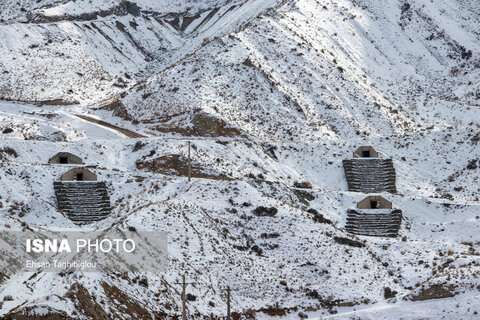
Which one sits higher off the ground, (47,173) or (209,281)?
(47,173)

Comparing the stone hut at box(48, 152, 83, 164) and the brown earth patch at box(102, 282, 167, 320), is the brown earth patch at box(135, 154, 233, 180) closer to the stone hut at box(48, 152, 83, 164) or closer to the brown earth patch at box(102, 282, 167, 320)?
the stone hut at box(48, 152, 83, 164)

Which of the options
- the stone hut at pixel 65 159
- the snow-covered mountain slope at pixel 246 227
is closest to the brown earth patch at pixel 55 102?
the snow-covered mountain slope at pixel 246 227

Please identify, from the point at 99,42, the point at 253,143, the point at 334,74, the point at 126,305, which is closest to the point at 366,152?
the point at 253,143

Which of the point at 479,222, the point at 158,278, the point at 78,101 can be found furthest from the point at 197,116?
the point at 158,278

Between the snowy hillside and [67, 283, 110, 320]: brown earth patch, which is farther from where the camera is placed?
the snowy hillside

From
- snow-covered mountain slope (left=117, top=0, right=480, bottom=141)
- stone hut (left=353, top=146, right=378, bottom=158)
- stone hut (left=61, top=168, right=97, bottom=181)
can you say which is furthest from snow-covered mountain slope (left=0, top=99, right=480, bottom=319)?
snow-covered mountain slope (left=117, top=0, right=480, bottom=141)

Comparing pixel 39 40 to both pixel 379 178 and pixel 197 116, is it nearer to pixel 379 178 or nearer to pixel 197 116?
pixel 197 116

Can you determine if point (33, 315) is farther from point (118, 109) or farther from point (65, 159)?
point (118, 109)
